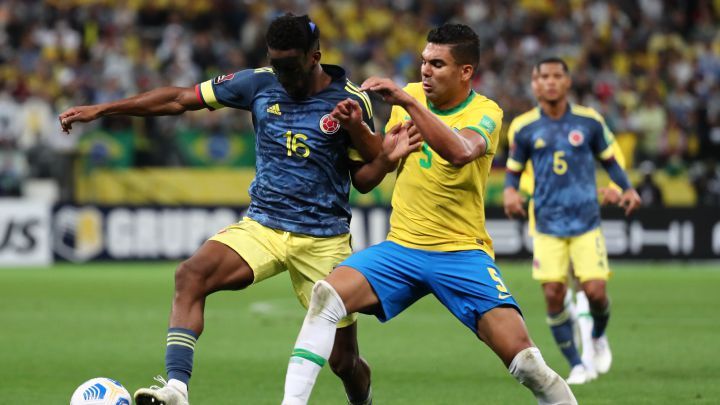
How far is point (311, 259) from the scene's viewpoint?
752 cm

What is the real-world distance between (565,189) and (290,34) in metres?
4.33

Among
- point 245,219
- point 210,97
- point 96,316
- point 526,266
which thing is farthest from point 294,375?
point 526,266

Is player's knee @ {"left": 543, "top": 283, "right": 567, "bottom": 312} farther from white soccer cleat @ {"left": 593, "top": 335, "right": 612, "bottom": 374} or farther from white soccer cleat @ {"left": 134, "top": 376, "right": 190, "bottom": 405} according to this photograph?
white soccer cleat @ {"left": 134, "top": 376, "right": 190, "bottom": 405}

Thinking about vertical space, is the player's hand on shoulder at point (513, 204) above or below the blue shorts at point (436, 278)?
below

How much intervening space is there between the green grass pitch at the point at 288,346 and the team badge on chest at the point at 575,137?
190 cm

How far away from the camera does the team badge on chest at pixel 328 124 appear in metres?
7.43

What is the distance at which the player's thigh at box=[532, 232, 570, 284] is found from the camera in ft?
34.9

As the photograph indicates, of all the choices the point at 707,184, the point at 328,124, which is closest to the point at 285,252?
the point at 328,124

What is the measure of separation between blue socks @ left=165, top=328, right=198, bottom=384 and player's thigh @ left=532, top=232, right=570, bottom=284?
423 cm

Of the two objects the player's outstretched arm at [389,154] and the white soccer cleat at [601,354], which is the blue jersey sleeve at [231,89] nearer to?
the player's outstretched arm at [389,154]

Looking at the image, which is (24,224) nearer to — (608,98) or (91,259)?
(91,259)

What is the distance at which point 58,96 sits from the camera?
25.0 m

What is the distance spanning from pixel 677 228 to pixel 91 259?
10.3 m

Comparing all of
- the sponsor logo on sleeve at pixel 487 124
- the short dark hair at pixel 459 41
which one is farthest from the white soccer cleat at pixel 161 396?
the short dark hair at pixel 459 41
